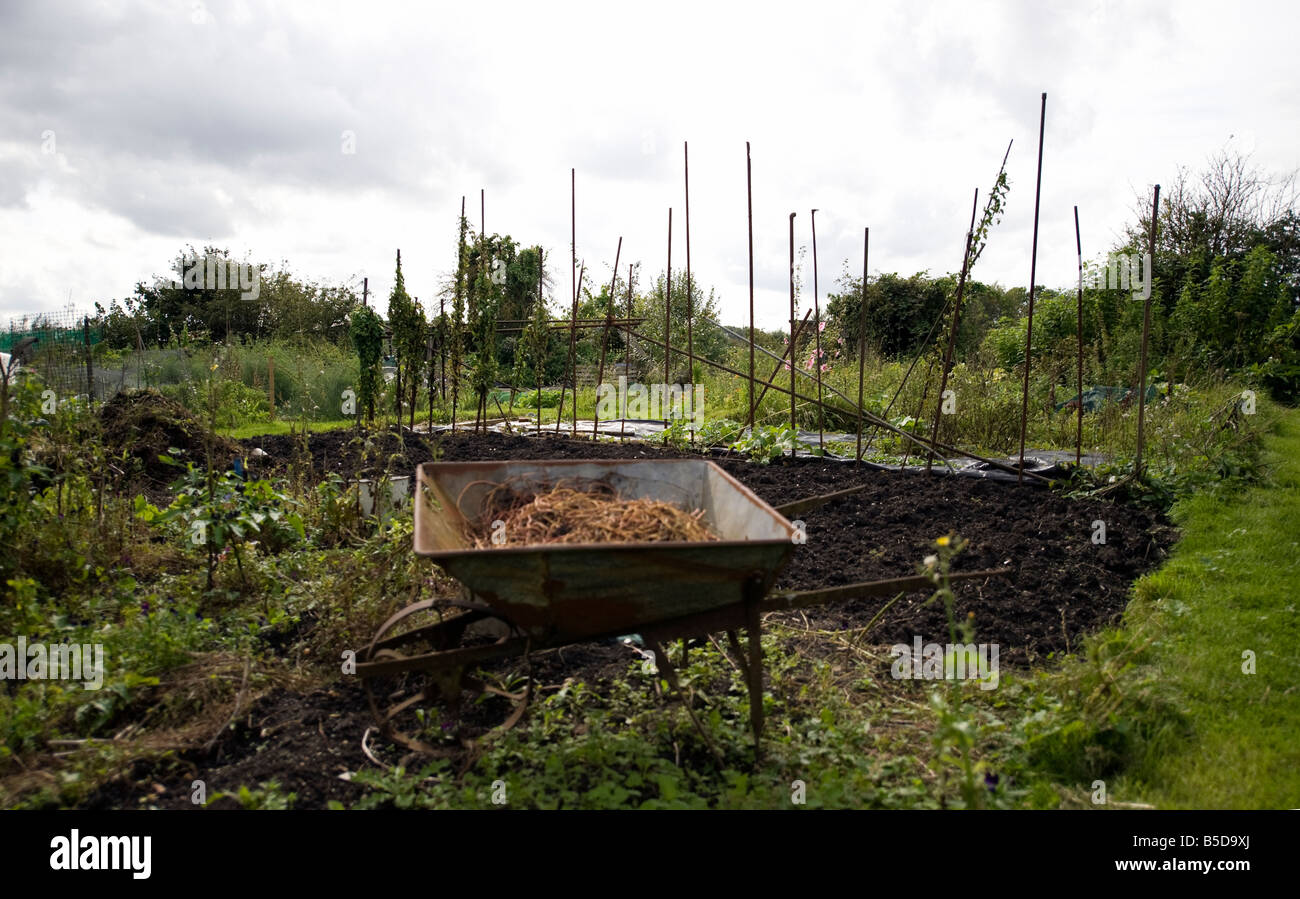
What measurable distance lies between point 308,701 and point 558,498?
1.20 meters

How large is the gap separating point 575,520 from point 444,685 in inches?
28.7

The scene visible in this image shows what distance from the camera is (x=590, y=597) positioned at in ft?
7.91

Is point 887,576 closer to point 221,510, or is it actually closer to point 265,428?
point 221,510

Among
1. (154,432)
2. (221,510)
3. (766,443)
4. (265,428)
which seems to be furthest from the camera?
(265,428)

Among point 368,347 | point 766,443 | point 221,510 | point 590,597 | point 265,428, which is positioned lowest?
point 590,597

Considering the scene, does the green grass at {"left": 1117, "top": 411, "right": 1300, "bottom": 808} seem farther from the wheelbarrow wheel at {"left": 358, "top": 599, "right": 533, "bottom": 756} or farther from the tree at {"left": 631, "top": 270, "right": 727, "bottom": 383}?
the tree at {"left": 631, "top": 270, "right": 727, "bottom": 383}

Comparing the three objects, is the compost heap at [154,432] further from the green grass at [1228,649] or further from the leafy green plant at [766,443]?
the green grass at [1228,649]

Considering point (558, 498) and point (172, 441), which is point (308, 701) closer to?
point (558, 498)

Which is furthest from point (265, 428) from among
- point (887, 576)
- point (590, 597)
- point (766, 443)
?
point (590, 597)

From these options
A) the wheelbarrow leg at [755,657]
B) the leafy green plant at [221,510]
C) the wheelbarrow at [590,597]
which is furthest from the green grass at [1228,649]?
the leafy green plant at [221,510]

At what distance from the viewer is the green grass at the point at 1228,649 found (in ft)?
8.03

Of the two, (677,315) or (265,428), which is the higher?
(677,315)
